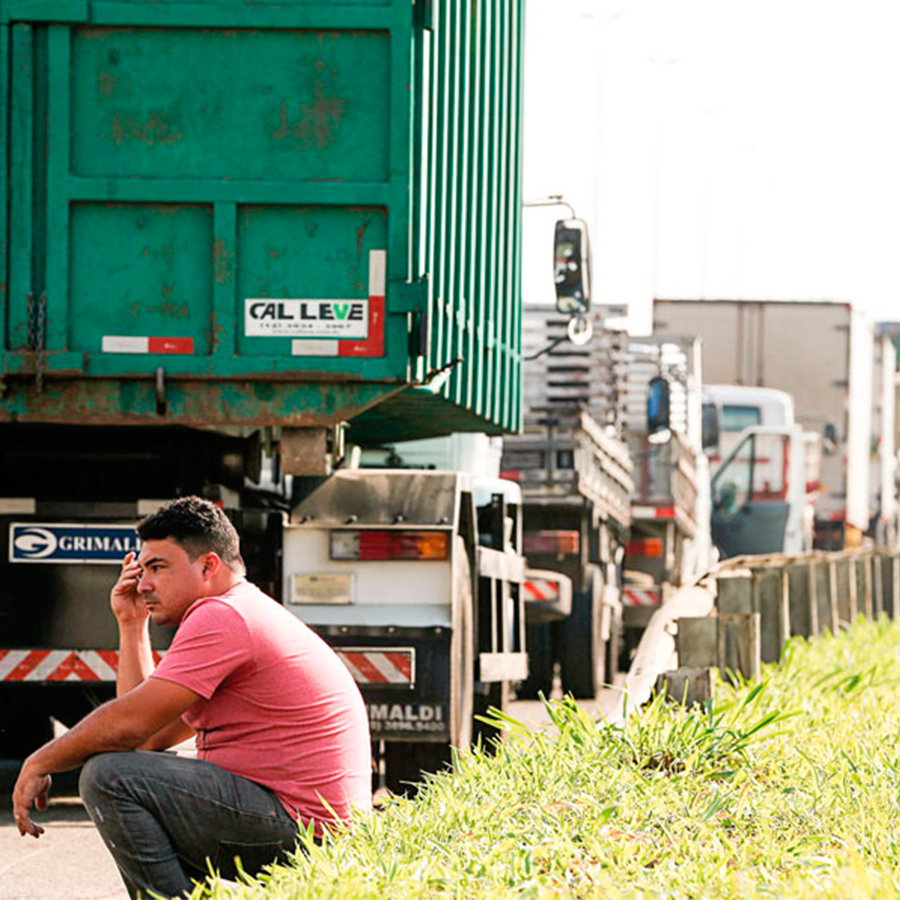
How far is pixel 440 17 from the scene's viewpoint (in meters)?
8.82

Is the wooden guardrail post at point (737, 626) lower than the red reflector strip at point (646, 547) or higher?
higher

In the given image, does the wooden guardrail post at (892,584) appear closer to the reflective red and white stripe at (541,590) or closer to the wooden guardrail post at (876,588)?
the wooden guardrail post at (876,588)

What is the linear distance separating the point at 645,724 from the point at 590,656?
8.70 m

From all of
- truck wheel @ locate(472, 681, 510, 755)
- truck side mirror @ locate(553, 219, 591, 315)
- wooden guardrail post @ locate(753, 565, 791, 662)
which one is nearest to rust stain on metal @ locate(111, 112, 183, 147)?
truck wheel @ locate(472, 681, 510, 755)

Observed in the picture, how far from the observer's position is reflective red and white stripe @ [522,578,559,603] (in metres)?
13.9

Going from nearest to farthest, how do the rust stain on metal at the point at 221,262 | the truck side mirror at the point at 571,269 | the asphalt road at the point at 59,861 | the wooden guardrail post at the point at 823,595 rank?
the asphalt road at the point at 59,861 → the rust stain on metal at the point at 221,262 → the truck side mirror at the point at 571,269 → the wooden guardrail post at the point at 823,595

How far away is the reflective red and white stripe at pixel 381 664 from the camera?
30.0 ft

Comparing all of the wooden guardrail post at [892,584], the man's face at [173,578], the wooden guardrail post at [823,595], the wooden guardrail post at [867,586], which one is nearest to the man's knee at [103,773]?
the man's face at [173,578]

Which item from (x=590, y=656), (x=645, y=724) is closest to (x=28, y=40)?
(x=645, y=724)

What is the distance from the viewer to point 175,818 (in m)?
5.31

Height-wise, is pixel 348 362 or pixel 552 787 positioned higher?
pixel 348 362

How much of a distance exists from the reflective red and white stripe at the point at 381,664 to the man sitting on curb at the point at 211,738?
11.4ft

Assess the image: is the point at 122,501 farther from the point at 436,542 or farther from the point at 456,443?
the point at 456,443

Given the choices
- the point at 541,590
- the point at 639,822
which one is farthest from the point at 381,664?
the point at 541,590
